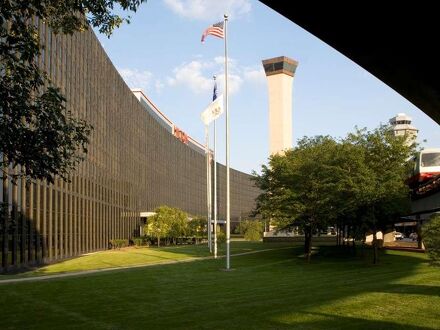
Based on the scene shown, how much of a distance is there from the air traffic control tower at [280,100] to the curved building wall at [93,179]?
21.6 metres

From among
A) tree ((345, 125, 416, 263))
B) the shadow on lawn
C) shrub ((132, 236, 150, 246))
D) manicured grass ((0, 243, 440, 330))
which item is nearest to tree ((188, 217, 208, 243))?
shrub ((132, 236, 150, 246))

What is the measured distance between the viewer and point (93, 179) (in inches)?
2330

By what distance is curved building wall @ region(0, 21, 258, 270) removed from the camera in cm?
3838

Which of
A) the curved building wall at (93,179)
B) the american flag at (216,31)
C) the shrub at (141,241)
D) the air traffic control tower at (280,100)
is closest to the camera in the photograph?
the american flag at (216,31)

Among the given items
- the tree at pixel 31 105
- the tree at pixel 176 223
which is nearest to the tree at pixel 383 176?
the tree at pixel 31 105

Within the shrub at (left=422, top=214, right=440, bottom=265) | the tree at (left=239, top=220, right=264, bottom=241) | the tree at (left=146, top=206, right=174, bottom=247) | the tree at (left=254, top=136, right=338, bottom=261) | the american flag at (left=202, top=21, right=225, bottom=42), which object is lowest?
the tree at (left=239, top=220, right=264, bottom=241)

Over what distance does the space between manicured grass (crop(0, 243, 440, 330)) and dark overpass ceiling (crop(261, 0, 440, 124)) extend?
719 cm

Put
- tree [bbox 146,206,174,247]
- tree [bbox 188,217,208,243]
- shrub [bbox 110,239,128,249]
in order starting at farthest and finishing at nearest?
tree [bbox 188,217,208,243] < tree [bbox 146,206,174,247] < shrub [bbox 110,239,128,249]

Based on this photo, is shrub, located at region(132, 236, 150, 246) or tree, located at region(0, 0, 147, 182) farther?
shrub, located at region(132, 236, 150, 246)

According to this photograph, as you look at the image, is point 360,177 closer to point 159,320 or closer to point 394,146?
point 394,146

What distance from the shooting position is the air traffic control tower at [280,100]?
9812cm

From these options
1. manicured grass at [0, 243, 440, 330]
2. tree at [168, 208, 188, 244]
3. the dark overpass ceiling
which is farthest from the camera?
tree at [168, 208, 188, 244]

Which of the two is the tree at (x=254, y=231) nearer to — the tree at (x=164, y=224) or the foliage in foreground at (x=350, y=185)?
the tree at (x=164, y=224)

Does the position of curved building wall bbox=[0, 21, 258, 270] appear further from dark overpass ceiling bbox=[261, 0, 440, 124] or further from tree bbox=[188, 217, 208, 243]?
dark overpass ceiling bbox=[261, 0, 440, 124]
